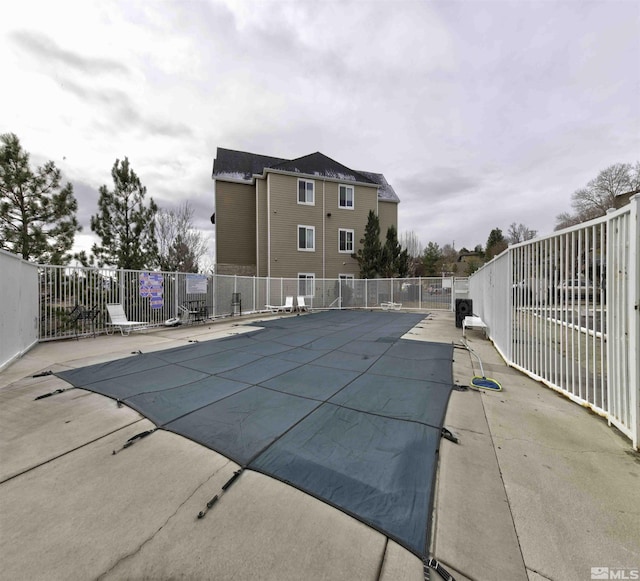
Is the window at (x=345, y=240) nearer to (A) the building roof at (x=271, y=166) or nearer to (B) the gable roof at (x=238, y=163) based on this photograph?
(A) the building roof at (x=271, y=166)

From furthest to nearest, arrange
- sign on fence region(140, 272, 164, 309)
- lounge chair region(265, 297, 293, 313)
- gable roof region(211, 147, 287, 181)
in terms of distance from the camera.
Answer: gable roof region(211, 147, 287, 181) < lounge chair region(265, 297, 293, 313) < sign on fence region(140, 272, 164, 309)

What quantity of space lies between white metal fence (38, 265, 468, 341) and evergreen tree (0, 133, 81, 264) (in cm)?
300

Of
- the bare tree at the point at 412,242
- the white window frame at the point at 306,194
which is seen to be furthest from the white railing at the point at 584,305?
the bare tree at the point at 412,242

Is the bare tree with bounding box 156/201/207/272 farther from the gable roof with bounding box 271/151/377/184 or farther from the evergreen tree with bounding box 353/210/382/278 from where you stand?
the evergreen tree with bounding box 353/210/382/278

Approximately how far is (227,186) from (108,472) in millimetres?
20060

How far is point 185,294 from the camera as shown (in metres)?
10.7

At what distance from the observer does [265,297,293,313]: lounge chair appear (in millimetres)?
15363

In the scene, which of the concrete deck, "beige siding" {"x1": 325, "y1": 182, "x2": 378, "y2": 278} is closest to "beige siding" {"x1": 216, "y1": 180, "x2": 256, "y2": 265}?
"beige siding" {"x1": 325, "y1": 182, "x2": 378, "y2": 278}

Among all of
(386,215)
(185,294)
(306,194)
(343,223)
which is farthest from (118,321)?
(386,215)

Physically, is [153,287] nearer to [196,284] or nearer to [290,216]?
[196,284]

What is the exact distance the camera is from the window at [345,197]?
2050 centimetres

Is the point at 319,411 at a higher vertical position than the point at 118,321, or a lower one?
lower

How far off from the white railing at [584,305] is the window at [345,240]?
14.9 meters

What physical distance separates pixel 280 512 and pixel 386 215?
23.6m
